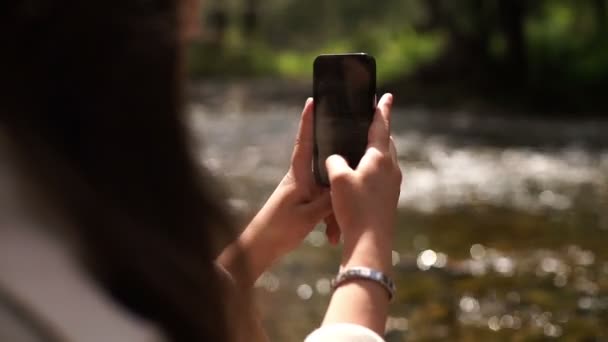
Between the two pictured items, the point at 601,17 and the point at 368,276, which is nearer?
the point at 368,276

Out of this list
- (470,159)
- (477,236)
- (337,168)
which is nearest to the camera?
(337,168)

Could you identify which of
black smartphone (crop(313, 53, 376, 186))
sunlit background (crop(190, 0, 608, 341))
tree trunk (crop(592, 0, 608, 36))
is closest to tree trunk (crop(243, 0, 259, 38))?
sunlit background (crop(190, 0, 608, 341))

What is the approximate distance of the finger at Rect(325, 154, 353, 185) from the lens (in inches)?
44.8

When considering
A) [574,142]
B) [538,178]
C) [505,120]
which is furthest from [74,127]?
[505,120]

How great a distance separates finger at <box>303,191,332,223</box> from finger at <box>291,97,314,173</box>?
0.05 meters

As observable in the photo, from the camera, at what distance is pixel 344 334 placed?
3.30ft

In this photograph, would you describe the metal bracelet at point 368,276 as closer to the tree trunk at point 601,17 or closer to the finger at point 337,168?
the finger at point 337,168

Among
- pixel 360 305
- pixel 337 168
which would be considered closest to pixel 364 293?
pixel 360 305

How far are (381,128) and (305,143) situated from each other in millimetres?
192

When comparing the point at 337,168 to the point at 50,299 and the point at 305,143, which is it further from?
the point at 50,299

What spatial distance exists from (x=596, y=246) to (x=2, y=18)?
14.5ft

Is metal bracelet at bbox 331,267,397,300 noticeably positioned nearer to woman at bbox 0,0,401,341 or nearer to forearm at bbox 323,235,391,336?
forearm at bbox 323,235,391,336

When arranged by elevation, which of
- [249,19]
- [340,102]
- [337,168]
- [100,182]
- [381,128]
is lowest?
[100,182]

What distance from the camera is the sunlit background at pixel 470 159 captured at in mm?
3830
